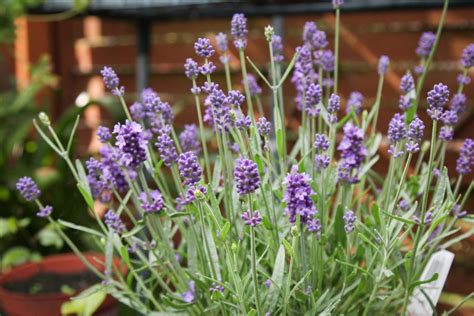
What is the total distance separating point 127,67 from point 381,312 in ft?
6.62

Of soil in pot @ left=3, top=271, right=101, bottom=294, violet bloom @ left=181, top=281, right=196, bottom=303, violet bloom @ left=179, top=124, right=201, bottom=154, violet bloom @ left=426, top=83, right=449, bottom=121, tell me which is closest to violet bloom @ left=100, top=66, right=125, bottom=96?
violet bloom @ left=179, top=124, right=201, bottom=154

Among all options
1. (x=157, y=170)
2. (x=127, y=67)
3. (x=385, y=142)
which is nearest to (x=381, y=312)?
(x=157, y=170)

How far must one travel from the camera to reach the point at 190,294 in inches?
32.8

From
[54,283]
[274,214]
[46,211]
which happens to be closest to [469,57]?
[274,214]

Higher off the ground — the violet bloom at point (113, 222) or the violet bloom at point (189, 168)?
the violet bloom at point (189, 168)

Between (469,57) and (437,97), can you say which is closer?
(437,97)

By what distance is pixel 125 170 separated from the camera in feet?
2.79

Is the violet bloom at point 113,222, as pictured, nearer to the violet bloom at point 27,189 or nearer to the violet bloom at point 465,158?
the violet bloom at point 27,189

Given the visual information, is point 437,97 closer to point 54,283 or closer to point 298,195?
point 298,195

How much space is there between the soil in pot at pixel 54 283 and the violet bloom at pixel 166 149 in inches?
21.3

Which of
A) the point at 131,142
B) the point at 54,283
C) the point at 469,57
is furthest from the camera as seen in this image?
the point at 54,283

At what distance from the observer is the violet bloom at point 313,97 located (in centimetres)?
83

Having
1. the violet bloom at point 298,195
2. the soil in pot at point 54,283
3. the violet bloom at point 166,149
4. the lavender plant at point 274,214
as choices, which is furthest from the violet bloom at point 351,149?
the soil in pot at point 54,283

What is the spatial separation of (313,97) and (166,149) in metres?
→ 0.23
